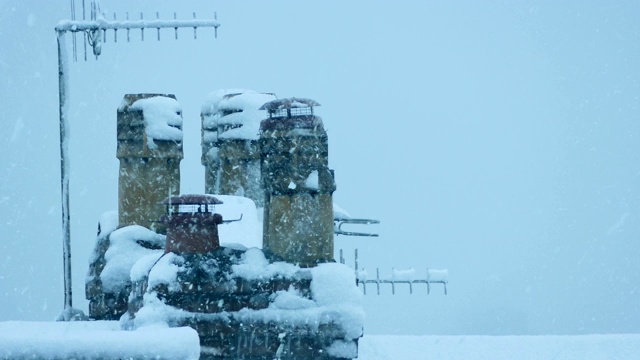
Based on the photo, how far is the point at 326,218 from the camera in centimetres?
735

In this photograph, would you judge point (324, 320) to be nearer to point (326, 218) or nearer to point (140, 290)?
point (326, 218)

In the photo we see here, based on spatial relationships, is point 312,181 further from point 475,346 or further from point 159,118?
point 475,346

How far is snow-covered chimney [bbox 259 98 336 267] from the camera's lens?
284 inches

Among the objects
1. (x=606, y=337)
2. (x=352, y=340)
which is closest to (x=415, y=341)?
(x=606, y=337)

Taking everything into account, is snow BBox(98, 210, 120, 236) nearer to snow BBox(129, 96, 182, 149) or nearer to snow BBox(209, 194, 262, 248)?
snow BBox(129, 96, 182, 149)

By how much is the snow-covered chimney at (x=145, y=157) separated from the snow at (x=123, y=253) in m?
0.37

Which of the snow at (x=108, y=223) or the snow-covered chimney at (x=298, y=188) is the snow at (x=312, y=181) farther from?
the snow at (x=108, y=223)

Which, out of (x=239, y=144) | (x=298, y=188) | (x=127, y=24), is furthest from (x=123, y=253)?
(x=127, y=24)

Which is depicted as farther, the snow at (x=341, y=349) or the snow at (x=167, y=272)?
the snow at (x=341, y=349)

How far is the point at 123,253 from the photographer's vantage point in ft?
29.5

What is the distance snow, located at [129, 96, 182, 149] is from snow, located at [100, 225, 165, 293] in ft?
3.64

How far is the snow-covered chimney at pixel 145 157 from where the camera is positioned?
371 inches

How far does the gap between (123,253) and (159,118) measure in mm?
1695

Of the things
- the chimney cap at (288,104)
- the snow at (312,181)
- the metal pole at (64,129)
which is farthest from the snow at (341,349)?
the metal pole at (64,129)
